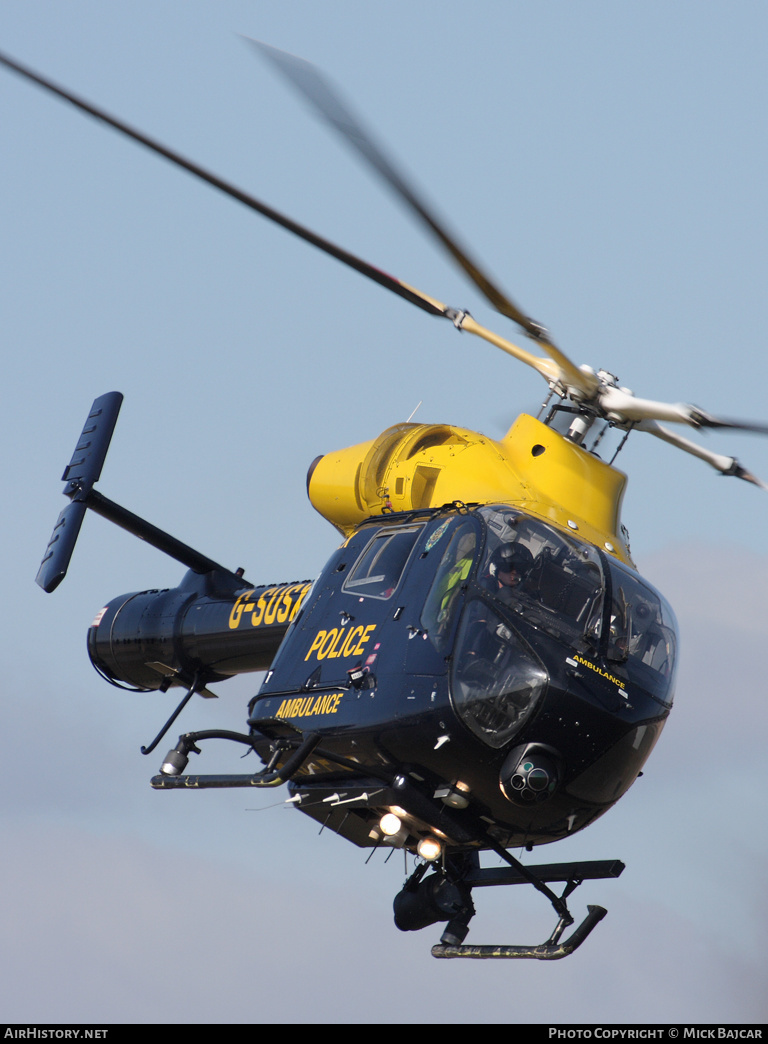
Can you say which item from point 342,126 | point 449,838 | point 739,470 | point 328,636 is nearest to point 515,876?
point 449,838

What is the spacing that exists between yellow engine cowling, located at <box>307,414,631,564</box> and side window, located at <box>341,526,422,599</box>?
0.94m

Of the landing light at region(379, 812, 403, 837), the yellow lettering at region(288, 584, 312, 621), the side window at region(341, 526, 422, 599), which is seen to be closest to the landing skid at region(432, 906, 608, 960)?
the landing light at region(379, 812, 403, 837)

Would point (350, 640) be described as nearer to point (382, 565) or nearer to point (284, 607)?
point (382, 565)

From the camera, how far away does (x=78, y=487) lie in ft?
79.9

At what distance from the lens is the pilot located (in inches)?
714

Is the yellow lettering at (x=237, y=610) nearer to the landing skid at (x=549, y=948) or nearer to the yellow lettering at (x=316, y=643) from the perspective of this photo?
the yellow lettering at (x=316, y=643)

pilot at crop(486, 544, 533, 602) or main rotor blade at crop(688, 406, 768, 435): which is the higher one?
main rotor blade at crop(688, 406, 768, 435)

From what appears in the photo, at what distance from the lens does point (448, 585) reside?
18.4 m

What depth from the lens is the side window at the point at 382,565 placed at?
63.2 ft

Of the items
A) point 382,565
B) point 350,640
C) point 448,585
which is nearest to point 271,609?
point 382,565

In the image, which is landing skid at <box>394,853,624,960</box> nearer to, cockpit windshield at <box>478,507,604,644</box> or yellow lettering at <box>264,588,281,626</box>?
cockpit windshield at <box>478,507,604,644</box>

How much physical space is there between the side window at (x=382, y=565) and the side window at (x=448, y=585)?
0.72 metres

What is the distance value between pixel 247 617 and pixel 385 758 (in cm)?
508

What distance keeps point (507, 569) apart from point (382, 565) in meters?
1.84
